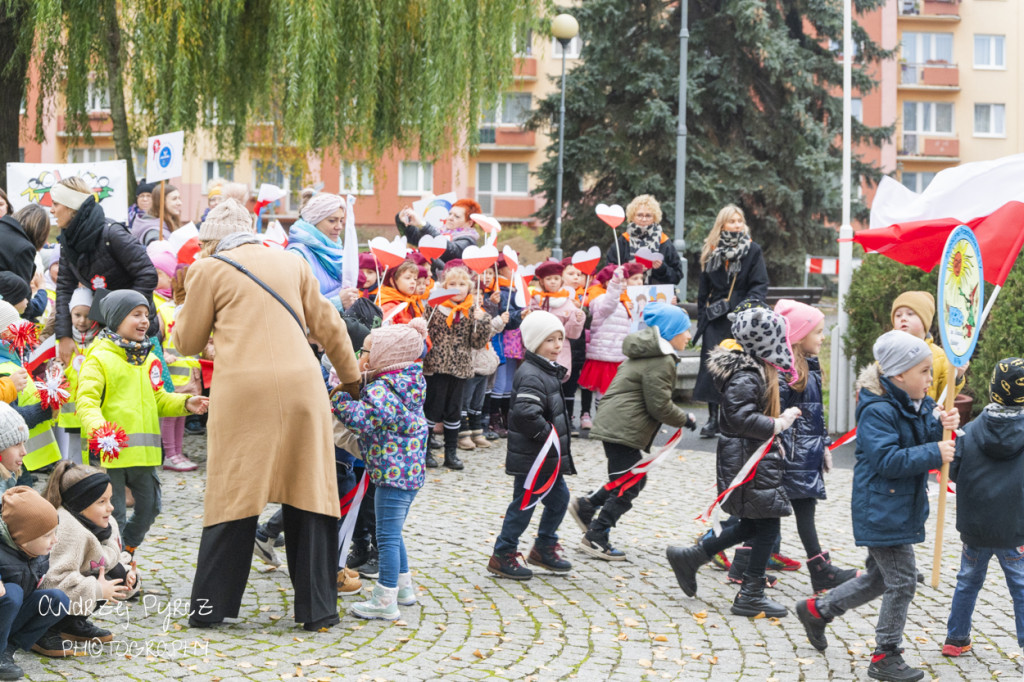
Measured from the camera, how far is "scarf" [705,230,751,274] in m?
10.4

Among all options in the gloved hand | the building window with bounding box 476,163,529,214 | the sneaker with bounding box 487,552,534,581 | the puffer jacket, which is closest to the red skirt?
the puffer jacket

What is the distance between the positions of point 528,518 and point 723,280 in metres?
4.52

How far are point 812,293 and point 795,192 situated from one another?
4.31 m

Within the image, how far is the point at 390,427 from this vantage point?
5.95 meters

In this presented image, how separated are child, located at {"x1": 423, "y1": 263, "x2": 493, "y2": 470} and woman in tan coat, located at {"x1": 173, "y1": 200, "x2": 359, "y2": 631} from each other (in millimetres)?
4376

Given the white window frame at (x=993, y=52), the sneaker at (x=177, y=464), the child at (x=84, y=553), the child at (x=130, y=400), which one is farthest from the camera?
the white window frame at (x=993, y=52)

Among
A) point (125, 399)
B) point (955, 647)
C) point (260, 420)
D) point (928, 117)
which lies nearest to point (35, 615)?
point (260, 420)

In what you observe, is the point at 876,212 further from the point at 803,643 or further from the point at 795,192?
the point at 795,192

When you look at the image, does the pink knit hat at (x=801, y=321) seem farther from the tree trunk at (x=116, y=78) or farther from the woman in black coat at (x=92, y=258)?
the tree trunk at (x=116, y=78)

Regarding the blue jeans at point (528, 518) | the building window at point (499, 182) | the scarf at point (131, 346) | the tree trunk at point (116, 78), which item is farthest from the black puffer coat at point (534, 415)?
the building window at point (499, 182)

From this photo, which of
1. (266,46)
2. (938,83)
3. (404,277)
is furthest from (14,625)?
(938,83)

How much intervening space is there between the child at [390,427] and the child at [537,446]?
2.81 feet

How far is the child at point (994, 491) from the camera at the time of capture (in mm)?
5410

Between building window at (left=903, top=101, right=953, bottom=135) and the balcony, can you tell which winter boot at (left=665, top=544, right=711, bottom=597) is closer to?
the balcony
